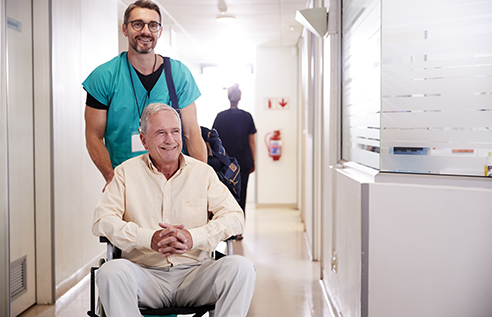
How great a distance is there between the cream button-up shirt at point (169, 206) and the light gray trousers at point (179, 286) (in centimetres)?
8

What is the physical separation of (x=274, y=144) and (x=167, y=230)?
6082 mm

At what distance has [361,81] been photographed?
2742mm

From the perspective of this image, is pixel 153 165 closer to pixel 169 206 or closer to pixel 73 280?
pixel 169 206

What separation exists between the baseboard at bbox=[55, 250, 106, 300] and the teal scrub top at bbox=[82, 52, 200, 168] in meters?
1.40

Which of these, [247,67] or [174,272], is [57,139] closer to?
[174,272]

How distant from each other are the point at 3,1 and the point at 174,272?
6.23 ft

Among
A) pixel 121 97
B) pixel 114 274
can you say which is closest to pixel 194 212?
pixel 114 274

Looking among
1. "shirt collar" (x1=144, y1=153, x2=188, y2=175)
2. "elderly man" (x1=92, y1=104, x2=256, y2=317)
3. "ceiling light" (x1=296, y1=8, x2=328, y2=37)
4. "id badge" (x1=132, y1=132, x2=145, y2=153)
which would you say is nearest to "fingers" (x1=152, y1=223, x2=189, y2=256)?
"elderly man" (x1=92, y1=104, x2=256, y2=317)

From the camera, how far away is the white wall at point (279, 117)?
26.8ft

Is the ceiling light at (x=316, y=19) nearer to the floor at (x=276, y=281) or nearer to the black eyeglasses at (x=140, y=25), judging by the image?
the black eyeglasses at (x=140, y=25)

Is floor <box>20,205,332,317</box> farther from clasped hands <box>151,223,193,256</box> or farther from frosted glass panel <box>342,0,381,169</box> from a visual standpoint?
clasped hands <box>151,223,193,256</box>

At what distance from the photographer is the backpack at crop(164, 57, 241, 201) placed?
2666 millimetres

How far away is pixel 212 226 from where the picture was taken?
213cm

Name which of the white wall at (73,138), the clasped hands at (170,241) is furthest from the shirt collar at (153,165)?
the white wall at (73,138)
